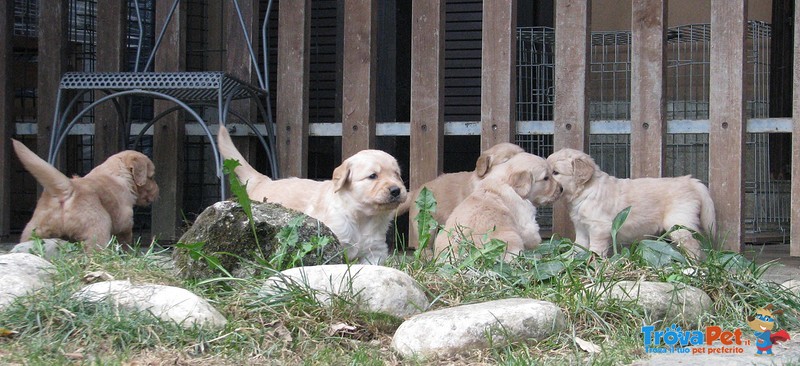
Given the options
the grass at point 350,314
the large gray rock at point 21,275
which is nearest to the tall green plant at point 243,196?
the grass at point 350,314

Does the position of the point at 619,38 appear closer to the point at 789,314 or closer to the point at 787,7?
the point at 787,7

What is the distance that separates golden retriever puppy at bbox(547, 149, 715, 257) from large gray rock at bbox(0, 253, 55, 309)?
10.6 ft

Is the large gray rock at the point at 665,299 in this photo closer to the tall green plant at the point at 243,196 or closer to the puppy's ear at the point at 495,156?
the tall green plant at the point at 243,196

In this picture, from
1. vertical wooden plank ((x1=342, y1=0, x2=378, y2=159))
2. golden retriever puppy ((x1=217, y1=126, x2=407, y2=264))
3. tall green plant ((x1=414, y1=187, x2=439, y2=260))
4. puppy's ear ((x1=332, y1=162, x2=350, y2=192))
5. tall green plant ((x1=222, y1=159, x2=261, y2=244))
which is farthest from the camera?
vertical wooden plank ((x1=342, y1=0, x2=378, y2=159))

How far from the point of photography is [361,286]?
351 centimetres

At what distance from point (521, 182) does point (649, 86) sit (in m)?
1.10

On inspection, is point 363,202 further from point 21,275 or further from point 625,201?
point 21,275

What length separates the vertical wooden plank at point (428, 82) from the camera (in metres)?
6.04

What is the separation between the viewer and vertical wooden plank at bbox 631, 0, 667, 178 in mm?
5723

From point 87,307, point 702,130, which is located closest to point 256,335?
point 87,307

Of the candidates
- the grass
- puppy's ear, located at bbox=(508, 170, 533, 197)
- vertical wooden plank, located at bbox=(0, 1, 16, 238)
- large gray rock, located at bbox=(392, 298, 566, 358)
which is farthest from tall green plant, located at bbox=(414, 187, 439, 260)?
vertical wooden plank, located at bbox=(0, 1, 16, 238)

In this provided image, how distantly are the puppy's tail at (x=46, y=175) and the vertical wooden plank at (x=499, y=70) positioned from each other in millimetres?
2648

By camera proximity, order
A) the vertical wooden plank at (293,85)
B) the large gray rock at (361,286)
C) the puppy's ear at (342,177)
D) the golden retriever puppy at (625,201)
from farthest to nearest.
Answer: the vertical wooden plank at (293,85), the golden retriever puppy at (625,201), the puppy's ear at (342,177), the large gray rock at (361,286)

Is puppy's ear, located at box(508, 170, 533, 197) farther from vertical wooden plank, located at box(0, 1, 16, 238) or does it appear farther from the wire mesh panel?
vertical wooden plank, located at box(0, 1, 16, 238)
